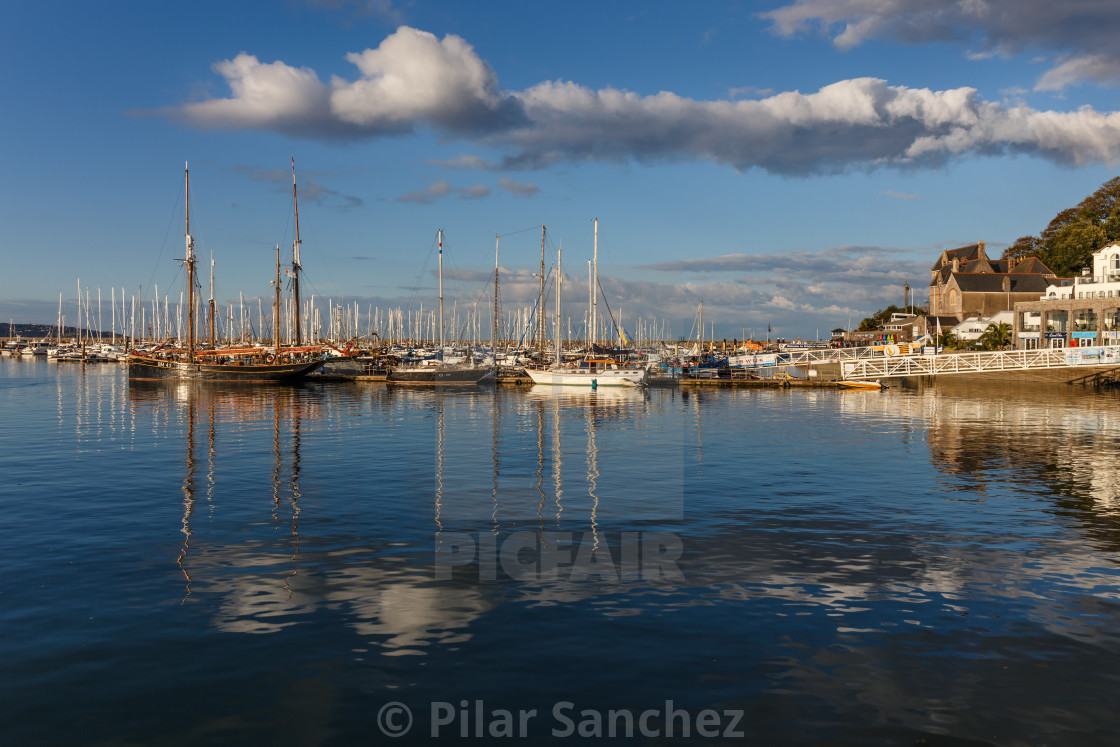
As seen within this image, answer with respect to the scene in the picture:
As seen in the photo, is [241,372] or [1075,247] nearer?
[241,372]

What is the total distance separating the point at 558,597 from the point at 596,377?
7006 cm

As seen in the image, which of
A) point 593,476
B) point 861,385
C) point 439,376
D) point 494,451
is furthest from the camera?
point 439,376

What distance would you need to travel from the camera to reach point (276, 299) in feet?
346

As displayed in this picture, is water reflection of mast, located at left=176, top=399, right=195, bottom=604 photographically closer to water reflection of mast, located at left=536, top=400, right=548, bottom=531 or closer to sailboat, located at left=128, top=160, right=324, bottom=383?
water reflection of mast, located at left=536, top=400, right=548, bottom=531

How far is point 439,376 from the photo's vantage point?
88.9 meters

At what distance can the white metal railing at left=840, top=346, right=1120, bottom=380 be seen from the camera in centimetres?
7519

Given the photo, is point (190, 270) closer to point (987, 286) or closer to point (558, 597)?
point (558, 597)

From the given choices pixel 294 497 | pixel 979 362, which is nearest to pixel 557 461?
pixel 294 497

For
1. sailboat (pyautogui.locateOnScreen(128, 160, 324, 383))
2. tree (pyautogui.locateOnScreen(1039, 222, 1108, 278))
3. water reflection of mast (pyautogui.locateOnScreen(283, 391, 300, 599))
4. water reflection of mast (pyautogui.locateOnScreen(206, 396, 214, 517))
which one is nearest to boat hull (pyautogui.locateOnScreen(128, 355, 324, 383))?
sailboat (pyautogui.locateOnScreen(128, 160, 324, 383))

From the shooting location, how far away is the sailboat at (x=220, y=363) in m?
91.1

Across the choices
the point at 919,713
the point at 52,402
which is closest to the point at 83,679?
the point at 919,713

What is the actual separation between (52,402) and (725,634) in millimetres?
70521

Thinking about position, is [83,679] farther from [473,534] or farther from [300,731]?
[473,534]

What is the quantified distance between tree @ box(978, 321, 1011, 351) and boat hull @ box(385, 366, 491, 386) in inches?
2896
